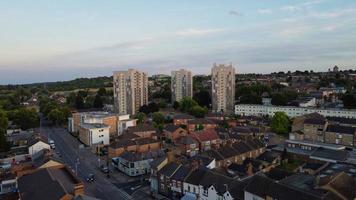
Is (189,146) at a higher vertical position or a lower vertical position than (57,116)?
lower

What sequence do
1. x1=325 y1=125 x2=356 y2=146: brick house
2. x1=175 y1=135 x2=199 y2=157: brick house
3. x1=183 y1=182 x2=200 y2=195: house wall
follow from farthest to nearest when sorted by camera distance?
1. x1=325 y1=125 x2=356 y2=146: brick house
2. x1=175 y1=135 x2=199 y2=157: brick house
3. x1=183 y1=182 x2=200 y2=195: house wall

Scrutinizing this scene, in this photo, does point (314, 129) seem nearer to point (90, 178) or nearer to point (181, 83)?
point (90, 178)

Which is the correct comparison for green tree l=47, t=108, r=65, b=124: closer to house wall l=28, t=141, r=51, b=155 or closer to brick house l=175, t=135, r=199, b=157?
house wall l=28, t=141, r=51, b=155

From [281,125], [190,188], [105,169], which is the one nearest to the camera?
[190,188]

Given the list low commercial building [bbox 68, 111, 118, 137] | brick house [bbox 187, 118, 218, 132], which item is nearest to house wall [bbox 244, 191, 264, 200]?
brick house [bbox 187, 118, 218, 132]

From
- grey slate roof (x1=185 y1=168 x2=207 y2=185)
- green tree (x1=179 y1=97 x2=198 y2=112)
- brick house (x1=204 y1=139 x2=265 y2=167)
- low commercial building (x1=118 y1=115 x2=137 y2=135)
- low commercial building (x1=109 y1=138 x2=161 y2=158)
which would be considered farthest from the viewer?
green tree (x1=179 y1=97 x2=198 y2=112)

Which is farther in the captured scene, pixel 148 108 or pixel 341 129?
pixel 148 108

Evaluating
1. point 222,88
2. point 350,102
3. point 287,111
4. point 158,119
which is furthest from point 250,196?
point 222,88
